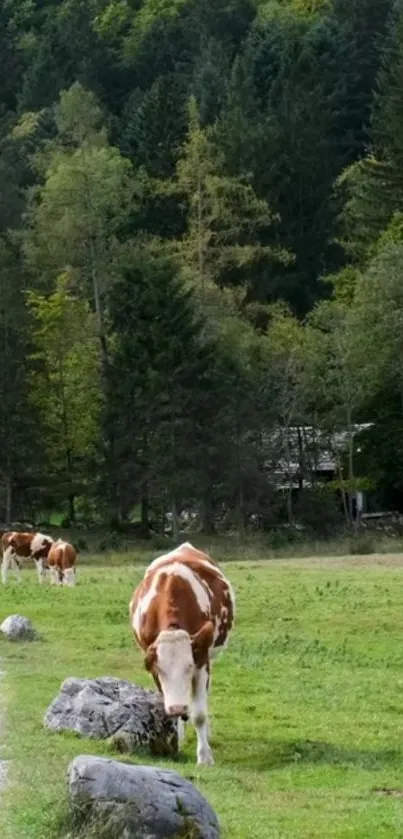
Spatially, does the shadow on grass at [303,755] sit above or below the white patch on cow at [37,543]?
below

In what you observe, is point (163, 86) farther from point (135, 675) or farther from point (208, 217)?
point (135, 675)

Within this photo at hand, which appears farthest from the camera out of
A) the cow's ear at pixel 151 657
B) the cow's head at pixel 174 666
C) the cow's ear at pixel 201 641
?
the cow's ear at pixel 201 641

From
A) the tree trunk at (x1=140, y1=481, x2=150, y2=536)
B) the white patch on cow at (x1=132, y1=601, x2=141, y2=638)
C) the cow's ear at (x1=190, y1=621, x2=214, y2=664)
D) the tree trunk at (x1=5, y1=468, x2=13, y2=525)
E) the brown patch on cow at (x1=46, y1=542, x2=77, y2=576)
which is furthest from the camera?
the tree trunk at (x1=5, y1=468, x2=13, y2=525)

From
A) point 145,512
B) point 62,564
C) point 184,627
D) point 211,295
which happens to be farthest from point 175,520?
point 184,627

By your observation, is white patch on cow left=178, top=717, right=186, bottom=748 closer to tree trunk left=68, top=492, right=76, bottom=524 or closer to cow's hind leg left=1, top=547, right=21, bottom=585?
cow's hind leg left=1, top=547, right=21, bottom=585

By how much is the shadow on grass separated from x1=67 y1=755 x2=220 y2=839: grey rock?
A: 4282mm

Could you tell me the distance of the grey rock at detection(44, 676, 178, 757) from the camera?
14.5 meters

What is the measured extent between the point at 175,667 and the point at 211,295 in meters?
68.6

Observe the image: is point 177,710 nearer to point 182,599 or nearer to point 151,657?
point 151,657

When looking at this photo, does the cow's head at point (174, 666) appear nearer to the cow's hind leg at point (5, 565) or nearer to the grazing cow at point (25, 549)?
the cow's hind leg at point (5, 565)

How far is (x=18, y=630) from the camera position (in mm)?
24531

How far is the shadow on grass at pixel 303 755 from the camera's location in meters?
14.9

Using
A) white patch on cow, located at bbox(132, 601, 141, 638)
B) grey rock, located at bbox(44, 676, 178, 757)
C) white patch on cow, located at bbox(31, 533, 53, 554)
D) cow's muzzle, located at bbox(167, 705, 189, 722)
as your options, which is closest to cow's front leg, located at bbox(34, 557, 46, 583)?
white patch on cow, located at bbox(31, 533, 53, 554)

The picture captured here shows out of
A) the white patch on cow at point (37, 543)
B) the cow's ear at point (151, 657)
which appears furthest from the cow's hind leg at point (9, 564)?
the cow's ear at point (151, 657)
